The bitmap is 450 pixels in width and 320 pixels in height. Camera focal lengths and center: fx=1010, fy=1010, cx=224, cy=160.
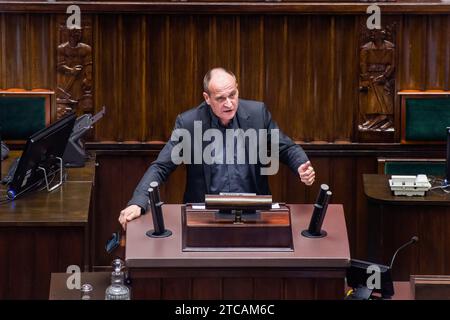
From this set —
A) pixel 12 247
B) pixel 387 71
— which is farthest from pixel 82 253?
pixel 387 71

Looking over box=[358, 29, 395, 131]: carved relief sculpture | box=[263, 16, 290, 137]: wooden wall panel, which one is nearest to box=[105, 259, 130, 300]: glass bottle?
box=[263, 16, 290, 137]: wooden wall panel

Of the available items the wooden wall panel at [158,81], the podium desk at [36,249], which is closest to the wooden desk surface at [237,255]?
the podium desk at [36,249]

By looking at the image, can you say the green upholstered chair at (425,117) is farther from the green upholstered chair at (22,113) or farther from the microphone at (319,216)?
the microphone at (319,216)

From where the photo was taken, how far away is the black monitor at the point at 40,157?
508 cm

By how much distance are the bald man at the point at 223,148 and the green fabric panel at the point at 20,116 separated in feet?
5.11

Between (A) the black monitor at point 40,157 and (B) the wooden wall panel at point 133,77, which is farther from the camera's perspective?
(B) the wooden wall panel at point 133,77

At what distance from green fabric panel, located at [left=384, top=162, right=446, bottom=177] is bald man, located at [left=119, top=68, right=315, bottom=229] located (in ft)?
4.64

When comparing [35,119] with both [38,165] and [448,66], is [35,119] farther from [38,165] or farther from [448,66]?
[448,66]

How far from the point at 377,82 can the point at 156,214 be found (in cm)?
293

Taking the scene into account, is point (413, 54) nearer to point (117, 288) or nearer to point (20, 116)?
point (20, 116)

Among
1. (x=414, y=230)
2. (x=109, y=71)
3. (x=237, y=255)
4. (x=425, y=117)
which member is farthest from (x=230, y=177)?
(x=425, y=117)

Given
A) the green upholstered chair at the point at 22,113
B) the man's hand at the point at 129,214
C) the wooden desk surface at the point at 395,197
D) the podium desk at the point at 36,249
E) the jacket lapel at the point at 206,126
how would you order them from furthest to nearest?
1. the green upholstered chair at the point at 22,113
2. the wooden desk surface at the point at 395,197
3. the jacket lapel at the point at 206,126
4. the podium desk at the point at 36,249
5. the man's hand at the point at 129,214

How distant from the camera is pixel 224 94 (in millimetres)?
5020
